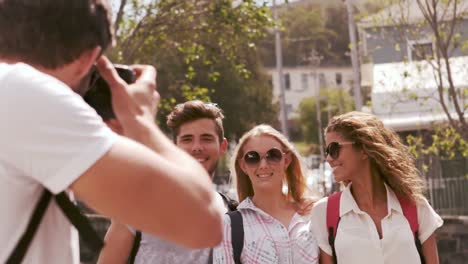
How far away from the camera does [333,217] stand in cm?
533

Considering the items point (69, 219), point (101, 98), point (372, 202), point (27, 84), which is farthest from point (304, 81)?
point (27, 84)

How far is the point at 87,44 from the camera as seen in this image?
6.40 feet

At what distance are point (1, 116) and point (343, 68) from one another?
366 ft

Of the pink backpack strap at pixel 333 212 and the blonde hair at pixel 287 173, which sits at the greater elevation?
the blonde hair at pixel 287 173

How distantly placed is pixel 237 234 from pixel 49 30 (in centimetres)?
317

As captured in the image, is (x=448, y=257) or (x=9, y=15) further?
(x=448, y=257)

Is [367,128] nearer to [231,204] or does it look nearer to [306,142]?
[231,204]

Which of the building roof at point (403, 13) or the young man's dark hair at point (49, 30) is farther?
the building roof at point (403, 13)

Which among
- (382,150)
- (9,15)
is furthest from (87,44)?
(382,150)

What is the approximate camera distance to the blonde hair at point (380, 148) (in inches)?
220

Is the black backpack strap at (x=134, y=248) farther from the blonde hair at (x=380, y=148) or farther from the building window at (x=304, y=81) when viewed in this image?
the building window at (x=304, y=81)

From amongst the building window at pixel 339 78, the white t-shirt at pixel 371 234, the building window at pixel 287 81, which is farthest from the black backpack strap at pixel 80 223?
the building window at pixel 339 78

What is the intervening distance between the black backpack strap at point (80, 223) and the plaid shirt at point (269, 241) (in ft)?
9.27

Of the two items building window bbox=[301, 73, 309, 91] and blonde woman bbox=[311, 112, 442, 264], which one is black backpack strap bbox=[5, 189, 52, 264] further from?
building window bbox=[301, 73, 309, 91]
